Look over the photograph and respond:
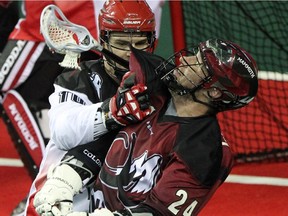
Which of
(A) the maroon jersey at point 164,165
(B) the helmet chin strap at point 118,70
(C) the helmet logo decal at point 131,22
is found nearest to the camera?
(A) the maroon jersey at point 164,165

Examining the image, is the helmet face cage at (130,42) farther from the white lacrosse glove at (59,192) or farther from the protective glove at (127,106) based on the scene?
the white lacrosse glove at (59,192)

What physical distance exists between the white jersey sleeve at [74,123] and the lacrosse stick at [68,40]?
0.15 metres

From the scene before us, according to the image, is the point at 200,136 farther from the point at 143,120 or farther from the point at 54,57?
the point at 54,57

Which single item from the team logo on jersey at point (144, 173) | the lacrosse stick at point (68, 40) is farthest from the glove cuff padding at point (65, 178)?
the lacrosse stick at point (68, 40)

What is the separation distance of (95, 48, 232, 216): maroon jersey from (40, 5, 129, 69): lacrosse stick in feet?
1.04

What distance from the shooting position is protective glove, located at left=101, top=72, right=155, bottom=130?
3.00m

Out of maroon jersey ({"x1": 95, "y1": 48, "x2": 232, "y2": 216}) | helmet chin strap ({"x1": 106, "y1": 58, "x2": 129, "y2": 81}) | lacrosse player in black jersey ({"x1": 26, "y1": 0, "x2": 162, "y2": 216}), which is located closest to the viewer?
maroon jersey ({"x1": 95, "y1": 48, "x2": 232, "y2": 216})

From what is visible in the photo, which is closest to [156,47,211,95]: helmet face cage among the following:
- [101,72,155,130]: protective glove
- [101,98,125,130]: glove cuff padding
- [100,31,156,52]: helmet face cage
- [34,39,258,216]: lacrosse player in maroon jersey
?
[34,39,258,216]: lacrosse player in maroon jersey

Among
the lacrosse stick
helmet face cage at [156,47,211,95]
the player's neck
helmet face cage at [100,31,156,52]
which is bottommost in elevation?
the player's neck

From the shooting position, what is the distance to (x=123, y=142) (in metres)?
3.09

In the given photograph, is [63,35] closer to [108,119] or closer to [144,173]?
[108,119]

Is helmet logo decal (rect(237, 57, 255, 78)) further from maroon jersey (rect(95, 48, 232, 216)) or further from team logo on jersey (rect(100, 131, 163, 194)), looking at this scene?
team logo on jersey (rect(100, 131, 163, 194))

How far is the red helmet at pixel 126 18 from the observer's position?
3500 mm

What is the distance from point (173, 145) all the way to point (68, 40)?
2.03 ft
